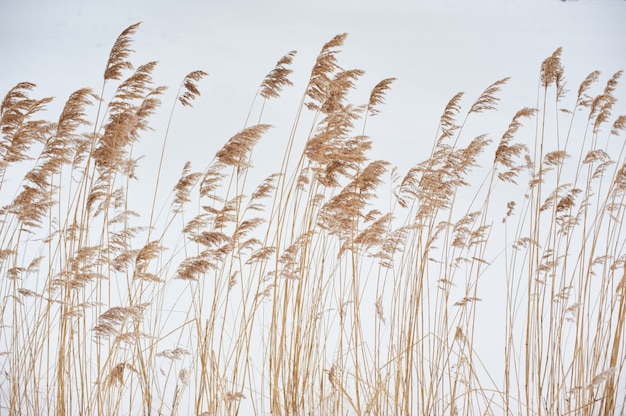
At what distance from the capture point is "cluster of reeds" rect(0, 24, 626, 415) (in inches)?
123

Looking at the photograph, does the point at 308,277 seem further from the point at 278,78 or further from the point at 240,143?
the point at 278,78

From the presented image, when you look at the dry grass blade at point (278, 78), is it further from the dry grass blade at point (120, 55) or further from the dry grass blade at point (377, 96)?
the dry grass blade at point (120, 55)

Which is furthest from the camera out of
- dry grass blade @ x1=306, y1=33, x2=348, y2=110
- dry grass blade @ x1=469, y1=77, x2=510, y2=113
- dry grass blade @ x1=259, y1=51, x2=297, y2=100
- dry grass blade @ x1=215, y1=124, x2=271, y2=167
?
dry grass blade @ x1=469, y1=77, x2=510, y2=113

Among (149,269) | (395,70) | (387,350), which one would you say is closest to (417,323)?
(387,350)

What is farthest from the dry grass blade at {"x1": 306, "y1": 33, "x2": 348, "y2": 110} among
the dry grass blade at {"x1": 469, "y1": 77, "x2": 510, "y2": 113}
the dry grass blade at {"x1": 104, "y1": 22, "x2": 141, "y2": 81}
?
the dry grass blade at {"x1": 104, "y1": 22, "x2": 141, "y2": 81}

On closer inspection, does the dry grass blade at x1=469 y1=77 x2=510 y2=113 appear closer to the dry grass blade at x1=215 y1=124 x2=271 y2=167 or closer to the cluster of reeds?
the cluster of reeds

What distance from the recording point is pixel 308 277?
3.30 m

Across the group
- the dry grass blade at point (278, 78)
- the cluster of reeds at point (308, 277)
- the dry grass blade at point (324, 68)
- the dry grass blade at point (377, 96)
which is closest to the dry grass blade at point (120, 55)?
the cluster of reeds at point (308, 277)

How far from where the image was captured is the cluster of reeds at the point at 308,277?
10.3 ft

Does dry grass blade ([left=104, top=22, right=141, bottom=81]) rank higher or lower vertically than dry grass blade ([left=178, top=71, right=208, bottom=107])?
higher

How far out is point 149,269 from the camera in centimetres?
349

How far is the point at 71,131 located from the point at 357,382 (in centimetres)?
196

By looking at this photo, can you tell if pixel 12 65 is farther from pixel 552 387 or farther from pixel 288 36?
pixel 552 387

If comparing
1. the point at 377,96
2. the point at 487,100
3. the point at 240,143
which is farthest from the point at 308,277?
the point at 487,100
